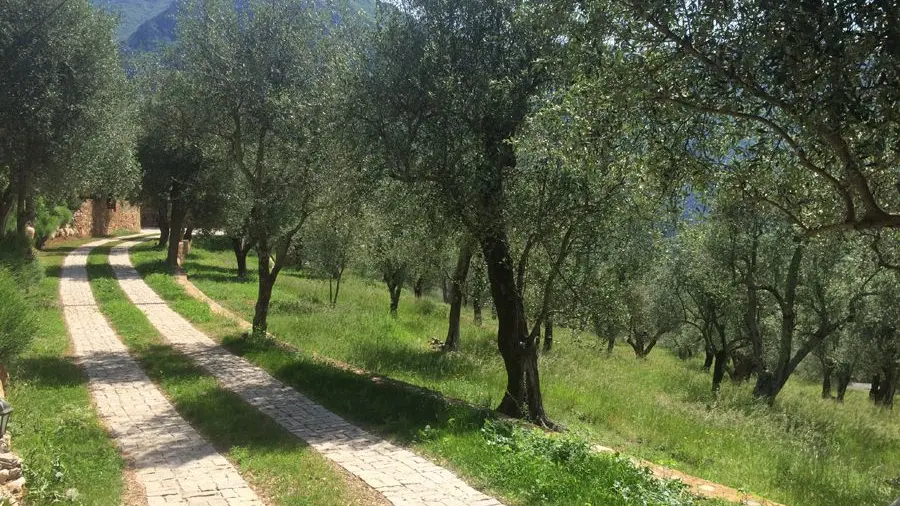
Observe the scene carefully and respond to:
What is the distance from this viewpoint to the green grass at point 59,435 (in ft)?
20.0

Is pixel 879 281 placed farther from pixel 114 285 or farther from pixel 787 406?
pixel 114 285

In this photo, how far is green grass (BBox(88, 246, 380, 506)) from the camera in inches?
254

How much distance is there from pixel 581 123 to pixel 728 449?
24.9 ft

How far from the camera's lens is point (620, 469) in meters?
6.91

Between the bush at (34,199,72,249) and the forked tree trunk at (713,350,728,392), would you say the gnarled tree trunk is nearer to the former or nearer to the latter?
the forked tree trunk at (713,350,728,392)

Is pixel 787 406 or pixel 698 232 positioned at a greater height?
pixel 698 232

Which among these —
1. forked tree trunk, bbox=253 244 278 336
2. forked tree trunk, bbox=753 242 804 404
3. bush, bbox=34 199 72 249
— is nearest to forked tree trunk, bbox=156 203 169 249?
bush, bbox=34 199 72 249

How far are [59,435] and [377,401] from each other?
14.4 feet

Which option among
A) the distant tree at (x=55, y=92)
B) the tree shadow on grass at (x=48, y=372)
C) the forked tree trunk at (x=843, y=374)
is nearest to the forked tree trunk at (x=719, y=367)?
the forked tree trunk at (x=843, y=374)

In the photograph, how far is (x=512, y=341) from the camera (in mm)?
11094

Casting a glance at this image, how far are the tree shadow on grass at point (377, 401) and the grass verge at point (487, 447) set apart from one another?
15mm

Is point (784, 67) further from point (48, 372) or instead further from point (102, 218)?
point (102, 218)

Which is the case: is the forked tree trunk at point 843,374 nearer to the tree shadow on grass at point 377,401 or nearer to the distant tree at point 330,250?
the distant tree at point 330,250

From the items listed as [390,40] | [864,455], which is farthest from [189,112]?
[864,455]
